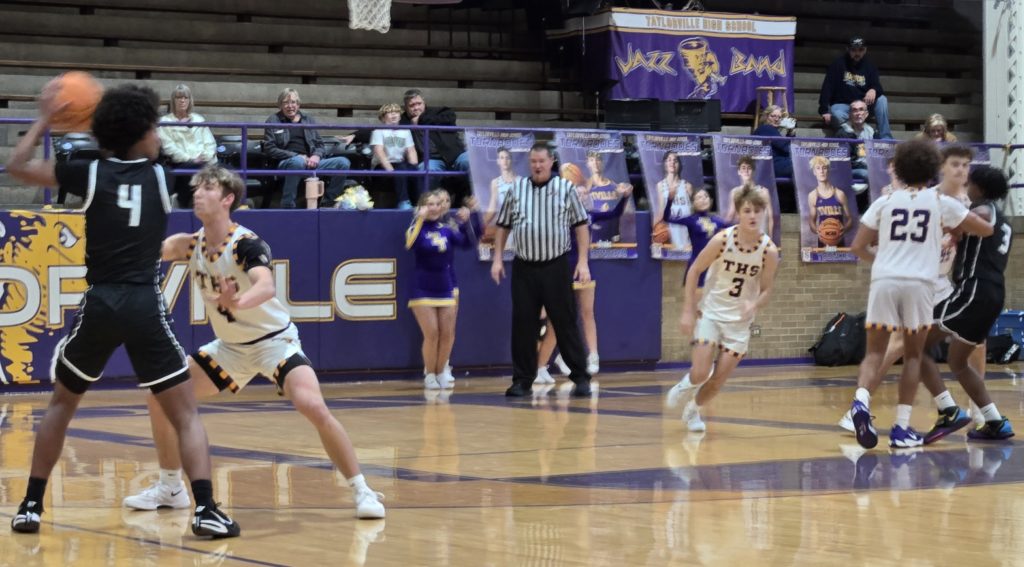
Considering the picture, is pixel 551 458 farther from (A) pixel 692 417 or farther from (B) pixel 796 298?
(B) pixel 796 298

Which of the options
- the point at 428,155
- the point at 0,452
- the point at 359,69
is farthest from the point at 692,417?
the point at 359,69

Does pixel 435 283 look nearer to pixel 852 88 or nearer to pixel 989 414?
pixel 989 414

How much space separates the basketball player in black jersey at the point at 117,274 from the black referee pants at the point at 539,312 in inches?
296

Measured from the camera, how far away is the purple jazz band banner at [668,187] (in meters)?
17.9

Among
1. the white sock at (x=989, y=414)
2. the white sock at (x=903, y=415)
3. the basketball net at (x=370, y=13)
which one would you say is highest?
the basketball net at (x=370, y=13)

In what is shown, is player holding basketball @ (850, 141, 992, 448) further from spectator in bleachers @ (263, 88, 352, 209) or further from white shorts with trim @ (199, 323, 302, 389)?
spectator in bleachers @ (263, 88, 352, 209)

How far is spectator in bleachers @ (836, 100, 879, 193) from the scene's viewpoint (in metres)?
19.9

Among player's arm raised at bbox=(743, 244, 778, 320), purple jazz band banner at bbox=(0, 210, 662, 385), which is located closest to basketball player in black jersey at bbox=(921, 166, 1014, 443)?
player's arm raised at bbox=(743, 244, 778, 320)

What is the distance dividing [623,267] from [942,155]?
7.71 metres

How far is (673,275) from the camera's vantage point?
18281 mm

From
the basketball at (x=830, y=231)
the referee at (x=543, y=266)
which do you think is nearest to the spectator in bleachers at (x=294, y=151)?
the referee at (x=543, y=266)

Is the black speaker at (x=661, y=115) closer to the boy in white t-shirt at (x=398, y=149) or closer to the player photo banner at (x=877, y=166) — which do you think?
the player photo banner at (x=877, y=166)

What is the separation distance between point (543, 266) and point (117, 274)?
773 centimetres

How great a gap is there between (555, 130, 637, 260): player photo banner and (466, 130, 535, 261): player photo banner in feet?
2.11
